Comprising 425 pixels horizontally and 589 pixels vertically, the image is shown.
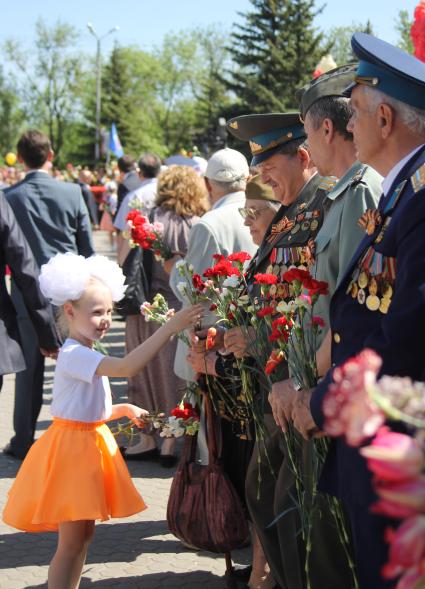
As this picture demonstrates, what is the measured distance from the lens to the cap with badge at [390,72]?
2393 millimetres

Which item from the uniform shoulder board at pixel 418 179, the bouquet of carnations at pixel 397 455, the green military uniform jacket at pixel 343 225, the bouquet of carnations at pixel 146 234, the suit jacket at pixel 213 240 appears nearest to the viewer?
the bouquet of carnations at pixel 397 455

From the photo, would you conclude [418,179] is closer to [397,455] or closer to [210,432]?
[397,455]

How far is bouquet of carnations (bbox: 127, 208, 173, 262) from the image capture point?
5.54m

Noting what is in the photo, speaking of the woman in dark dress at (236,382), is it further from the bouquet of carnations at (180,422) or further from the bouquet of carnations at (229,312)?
the bouquet of carnations at (180,422)

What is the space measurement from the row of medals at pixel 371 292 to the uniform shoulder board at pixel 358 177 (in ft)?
2.35

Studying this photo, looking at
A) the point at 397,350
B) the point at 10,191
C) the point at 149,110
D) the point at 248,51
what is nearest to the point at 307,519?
the point at 397,350

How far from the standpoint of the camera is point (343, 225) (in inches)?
120

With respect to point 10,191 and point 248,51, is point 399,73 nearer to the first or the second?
point 10,191

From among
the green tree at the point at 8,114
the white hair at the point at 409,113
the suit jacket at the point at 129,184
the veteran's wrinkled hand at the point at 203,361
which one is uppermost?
the green tree at the point at 8,114

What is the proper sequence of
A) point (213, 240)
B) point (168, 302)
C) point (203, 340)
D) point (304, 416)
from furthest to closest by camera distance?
point (168, 302) → point (213, 240) → point (203, 340) → point (304, 416)

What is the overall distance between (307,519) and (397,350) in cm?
109

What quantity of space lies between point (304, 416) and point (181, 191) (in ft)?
12.6

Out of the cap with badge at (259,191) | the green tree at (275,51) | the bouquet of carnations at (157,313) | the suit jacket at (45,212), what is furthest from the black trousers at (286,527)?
the green tree at (275,51)

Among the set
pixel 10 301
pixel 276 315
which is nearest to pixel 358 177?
pixel 276 315
